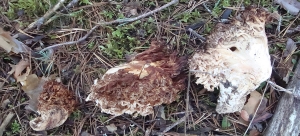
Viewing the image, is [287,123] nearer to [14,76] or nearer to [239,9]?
[239,9]

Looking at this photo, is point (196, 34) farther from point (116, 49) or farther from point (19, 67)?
point (19, 67)

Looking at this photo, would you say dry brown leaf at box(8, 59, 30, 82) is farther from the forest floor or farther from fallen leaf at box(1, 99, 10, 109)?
fallen leaf at box(1, 99, 10, 109)

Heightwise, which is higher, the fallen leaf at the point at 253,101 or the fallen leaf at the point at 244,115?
the fallen leaf at the point at 253,101

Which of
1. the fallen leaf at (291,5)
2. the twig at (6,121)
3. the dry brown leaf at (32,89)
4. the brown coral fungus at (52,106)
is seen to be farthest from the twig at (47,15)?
the fallen leaf at (291,5)

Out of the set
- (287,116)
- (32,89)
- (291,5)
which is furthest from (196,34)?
(32,89)

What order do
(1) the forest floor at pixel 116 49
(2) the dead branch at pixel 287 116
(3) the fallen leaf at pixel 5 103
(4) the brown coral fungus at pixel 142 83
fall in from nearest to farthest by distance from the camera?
(4) the brown coral fungus at pixel 142 83 < (2) the dead branch at pixel 287 116 < (1) the forest floor at pixel 116 49 < (3) the fallen leaf at pixel 5 103

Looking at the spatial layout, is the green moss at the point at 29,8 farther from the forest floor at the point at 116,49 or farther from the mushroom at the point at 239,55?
the mushroom at the point at 239,55

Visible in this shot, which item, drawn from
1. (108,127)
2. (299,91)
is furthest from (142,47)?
(299,91)
